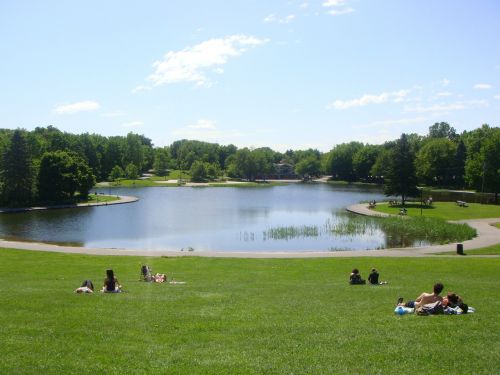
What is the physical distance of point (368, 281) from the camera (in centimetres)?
2022

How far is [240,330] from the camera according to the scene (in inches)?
418

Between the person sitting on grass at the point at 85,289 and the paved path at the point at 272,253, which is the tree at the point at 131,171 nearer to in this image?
the paved path at the point at 272,253

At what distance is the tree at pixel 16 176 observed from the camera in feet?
224

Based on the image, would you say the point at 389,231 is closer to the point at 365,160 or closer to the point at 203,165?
the point at 365,160

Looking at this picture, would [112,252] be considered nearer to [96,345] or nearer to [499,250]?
[96,345]

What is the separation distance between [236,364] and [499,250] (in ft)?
96.5

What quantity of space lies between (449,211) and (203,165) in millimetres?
103330

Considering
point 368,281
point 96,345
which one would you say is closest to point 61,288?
point 96,345

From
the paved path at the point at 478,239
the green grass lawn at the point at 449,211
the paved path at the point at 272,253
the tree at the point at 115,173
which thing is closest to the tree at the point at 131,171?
the tree at the point at 115,173

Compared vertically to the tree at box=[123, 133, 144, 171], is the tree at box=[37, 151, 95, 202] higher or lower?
lower

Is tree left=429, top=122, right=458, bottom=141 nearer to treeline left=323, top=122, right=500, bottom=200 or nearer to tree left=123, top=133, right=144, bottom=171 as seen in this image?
treeline left=323, top=122, right=500, bottom=200

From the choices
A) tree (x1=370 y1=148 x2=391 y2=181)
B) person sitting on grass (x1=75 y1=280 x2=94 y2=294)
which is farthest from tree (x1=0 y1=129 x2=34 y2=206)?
tree (x1=370 y1=148 x2=391 y2=181)

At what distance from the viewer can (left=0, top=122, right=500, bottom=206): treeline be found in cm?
7175

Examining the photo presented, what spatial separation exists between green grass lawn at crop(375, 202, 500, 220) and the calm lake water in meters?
7.35
